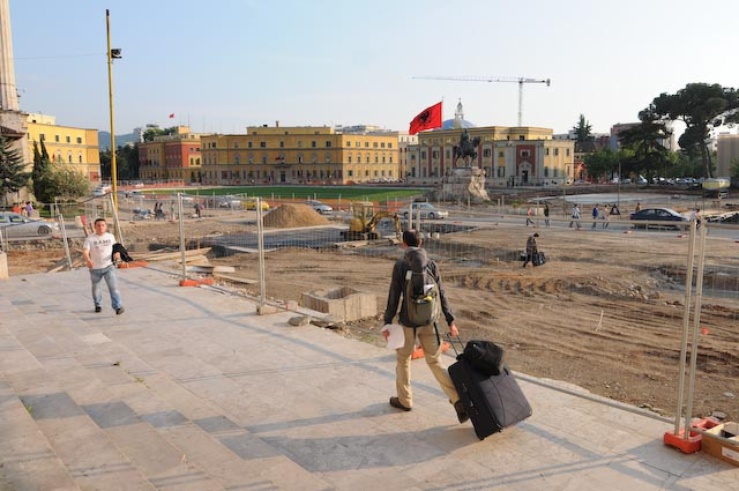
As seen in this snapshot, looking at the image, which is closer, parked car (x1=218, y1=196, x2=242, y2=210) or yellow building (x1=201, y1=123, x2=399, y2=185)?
parked car (x1=218, y1=196, x2=242, y2=210)

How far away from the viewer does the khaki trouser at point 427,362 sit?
5184 millimetres

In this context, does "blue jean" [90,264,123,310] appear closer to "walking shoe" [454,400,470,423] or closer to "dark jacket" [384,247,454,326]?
"dark jacket" [384,247,454,326]

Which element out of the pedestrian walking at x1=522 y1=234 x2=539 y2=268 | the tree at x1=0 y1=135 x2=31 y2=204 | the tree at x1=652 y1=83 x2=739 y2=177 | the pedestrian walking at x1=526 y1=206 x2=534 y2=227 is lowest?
the pedestrian walking at x1=522 y1=234 x2=539 y2=268

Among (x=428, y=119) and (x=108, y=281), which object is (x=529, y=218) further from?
(x=428, y=119)

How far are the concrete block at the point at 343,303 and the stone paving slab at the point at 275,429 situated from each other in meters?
2.32

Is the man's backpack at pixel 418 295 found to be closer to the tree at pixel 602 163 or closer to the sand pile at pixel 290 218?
the sand pile at pixel 290 218

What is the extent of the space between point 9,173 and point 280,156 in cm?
7454

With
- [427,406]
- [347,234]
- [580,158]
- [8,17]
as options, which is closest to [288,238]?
[347,234]

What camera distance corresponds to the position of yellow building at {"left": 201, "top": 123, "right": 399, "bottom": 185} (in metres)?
112

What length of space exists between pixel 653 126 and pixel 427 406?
7640 cm

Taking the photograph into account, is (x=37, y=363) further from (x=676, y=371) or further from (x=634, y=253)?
(x=634, y=253)

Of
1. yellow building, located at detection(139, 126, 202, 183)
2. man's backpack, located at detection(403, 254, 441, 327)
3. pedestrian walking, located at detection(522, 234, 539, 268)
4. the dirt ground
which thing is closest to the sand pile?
the dirt ground

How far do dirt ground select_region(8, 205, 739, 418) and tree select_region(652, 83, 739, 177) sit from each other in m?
51.8

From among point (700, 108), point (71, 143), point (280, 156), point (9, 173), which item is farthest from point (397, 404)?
point (280, 156)
